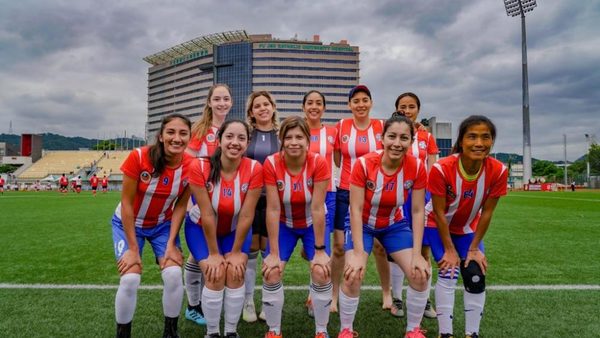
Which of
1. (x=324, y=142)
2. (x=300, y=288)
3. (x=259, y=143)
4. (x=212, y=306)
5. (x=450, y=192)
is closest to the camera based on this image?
(x=212, y=306)

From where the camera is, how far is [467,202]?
319cm

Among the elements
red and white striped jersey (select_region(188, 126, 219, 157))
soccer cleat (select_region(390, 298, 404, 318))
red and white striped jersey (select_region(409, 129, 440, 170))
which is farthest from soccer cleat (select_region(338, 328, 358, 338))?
red and white striped jersey (select_region(188, 126, 219, 157))

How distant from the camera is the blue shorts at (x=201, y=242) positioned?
323 cm

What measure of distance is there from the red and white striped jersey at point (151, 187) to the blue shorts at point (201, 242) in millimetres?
249

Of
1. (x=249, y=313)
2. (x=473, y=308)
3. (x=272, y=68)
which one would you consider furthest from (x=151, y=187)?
(x=272, y=68)

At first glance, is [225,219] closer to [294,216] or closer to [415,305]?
[294,216]

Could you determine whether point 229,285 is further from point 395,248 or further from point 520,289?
point 520,289

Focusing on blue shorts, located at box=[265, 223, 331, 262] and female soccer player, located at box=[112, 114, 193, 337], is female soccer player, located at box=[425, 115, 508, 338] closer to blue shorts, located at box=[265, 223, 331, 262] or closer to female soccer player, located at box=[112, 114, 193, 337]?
blue shorts, located at box=[265, 223, 331, 262]

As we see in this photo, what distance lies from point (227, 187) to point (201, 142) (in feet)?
3.10

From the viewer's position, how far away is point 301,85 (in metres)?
96.2

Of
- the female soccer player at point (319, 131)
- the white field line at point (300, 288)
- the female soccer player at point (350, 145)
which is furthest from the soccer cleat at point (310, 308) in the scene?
the white field line at point (300, 288)

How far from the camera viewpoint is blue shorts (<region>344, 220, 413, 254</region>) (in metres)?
3.24

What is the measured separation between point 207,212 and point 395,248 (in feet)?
5.17

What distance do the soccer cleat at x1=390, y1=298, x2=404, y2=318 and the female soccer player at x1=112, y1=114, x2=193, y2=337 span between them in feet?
6.86
